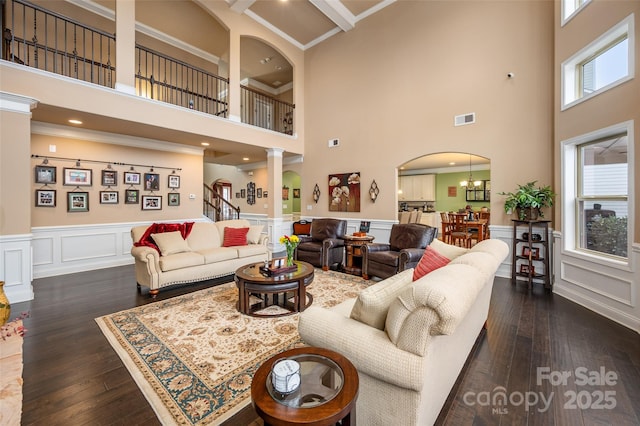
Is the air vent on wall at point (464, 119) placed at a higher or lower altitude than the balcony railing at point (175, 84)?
lower

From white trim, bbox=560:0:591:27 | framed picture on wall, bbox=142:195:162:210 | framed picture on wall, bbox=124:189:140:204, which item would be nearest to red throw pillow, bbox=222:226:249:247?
framed picture on wall, bbox=142:195:162:210

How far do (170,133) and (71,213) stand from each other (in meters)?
2.35

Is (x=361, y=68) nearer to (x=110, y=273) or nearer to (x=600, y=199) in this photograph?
(x=600, y=199)

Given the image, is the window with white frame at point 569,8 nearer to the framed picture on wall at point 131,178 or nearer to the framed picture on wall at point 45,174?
the framed picture on wall at point 131,178

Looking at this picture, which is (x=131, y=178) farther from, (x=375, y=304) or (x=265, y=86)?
(x=375, y=304)

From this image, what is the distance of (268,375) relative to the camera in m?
1.17

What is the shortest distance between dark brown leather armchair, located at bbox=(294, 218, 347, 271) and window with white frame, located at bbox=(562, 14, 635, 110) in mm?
4012

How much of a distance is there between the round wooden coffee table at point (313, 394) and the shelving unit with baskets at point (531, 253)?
425 centimetres

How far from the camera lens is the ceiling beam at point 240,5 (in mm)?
5718

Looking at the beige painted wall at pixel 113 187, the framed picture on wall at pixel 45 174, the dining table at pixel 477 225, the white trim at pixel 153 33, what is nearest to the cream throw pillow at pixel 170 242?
the beige painted wall at pixel 113 187

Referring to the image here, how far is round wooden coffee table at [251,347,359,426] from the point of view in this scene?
970 mm

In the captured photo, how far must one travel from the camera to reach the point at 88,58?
256 inches

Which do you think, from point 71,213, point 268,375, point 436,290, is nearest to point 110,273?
point 71,213

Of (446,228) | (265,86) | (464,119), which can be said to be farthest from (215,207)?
(464,119)
